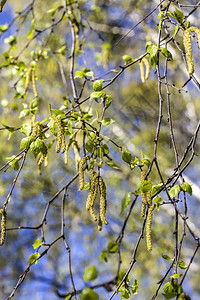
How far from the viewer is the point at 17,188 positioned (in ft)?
23.3

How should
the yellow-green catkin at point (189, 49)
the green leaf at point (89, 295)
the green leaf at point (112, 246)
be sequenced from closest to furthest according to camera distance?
the green leaf at point (89, 295) < the green leaf at point (112, 246) < the yellow-green catkin at point (189, 49)

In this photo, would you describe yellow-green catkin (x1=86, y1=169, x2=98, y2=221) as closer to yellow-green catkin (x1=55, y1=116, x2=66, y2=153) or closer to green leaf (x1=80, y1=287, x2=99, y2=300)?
yellow-green catkin (x1=55, y1=116, x2=66, y2=153)

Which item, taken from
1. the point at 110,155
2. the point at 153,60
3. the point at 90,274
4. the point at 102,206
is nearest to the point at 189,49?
the point at 153,60

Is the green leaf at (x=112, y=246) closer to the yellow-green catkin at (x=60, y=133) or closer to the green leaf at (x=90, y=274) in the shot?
the green leaf at (x=90, y=274)

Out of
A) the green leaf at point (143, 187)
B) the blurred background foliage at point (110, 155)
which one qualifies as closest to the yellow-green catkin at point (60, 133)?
the green leaf at point (143, 187)

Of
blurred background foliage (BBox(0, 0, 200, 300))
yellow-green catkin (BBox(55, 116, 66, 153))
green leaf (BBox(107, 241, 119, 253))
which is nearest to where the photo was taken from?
green leaf (BBox(107, 241, 119, 253))

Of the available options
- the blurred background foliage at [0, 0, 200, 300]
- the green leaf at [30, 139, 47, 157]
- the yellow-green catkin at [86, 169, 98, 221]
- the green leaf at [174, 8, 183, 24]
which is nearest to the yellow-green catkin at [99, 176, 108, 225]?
the yellow-green catkin at [86, 169, 98, 221]

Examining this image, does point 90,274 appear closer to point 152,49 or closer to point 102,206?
point 102,206

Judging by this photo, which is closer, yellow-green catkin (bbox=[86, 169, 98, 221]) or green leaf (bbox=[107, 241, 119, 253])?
green leaf (bbox=[107, 241, 119, 253])

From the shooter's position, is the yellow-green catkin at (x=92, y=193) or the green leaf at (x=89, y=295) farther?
the yellow-green catkin at (x=92, y=193)

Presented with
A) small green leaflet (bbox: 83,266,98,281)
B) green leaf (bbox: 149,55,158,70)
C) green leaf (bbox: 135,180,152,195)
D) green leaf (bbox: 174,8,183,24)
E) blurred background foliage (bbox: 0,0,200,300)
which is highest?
blurred background foliage (bbox: 0,0,200,300)

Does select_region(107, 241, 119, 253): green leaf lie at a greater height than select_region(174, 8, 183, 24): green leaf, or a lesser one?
lesser

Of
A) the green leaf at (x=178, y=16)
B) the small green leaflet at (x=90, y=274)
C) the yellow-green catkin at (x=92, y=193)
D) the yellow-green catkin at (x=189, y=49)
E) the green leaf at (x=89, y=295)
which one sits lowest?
the green leaf at (x=89, y=295)

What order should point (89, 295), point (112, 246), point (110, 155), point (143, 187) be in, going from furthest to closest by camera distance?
1. point (110, 155)
2. point (143, 187)
3. point (112, 246)
4. point (89, 295)
